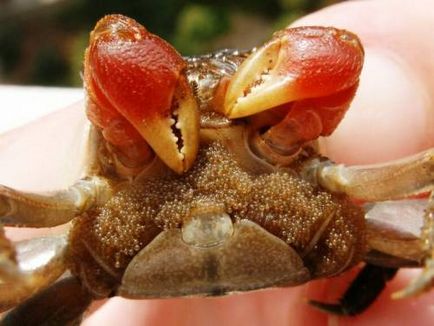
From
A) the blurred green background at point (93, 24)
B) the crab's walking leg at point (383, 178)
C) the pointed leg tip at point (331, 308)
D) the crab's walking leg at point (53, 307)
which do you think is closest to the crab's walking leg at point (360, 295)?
the pointed leg tip at point (331, 308)

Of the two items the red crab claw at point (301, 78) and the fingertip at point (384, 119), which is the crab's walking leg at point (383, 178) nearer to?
the red crab claw at point (301, 78)

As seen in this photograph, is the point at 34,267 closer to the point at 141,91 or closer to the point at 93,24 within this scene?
the point at 141,91

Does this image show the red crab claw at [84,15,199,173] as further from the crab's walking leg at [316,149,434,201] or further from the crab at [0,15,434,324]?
the crab's walking leg at [316,149,434,201]

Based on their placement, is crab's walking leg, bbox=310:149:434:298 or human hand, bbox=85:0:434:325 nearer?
crab's walking leg, bbox=310:149:434:298

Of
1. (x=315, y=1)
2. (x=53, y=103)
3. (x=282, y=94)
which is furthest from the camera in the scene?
(x=315, y=1)

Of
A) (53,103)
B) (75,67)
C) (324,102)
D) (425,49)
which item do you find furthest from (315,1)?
(324,102)

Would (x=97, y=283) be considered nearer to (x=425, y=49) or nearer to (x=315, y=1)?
(x=425, y=49)

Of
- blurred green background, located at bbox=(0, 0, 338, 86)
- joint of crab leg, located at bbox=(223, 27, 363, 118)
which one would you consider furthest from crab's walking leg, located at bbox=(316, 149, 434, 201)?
blurred green background, located at bbox=(0, 0, 338, 86)
